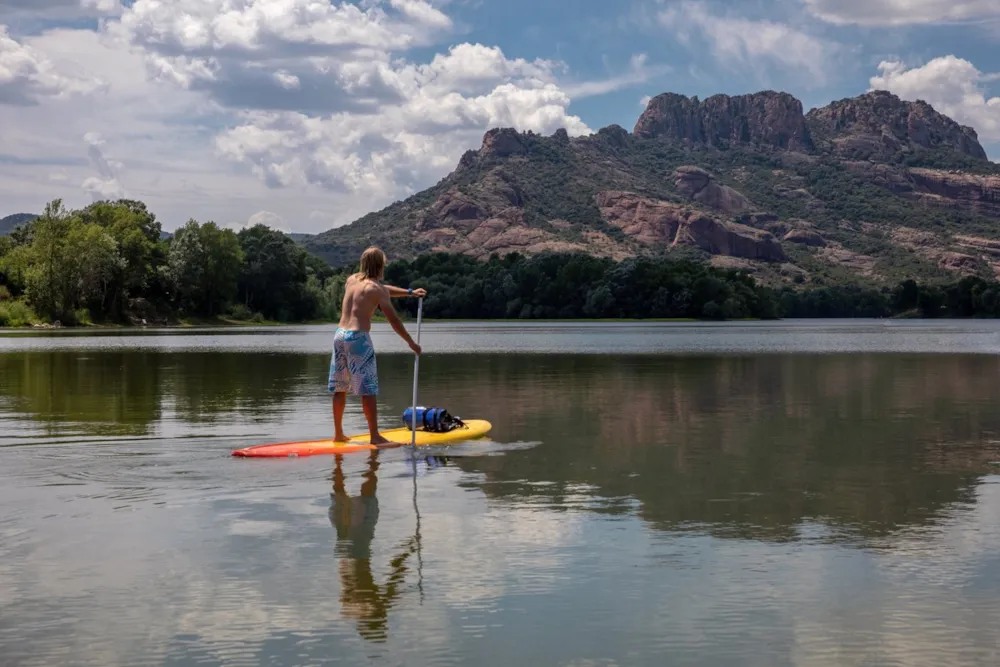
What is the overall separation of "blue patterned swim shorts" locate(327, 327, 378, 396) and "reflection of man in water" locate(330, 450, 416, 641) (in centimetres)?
327

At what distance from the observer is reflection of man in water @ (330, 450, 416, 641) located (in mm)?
7980

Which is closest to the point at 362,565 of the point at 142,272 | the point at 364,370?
the point at 364,370

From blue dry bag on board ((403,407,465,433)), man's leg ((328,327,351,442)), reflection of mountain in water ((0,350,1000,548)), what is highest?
man's leg ((328,327,351,442))

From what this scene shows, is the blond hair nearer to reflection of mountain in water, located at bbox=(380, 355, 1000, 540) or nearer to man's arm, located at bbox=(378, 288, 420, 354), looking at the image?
man's arm, located at bbox=(378, 288, 420, 354)

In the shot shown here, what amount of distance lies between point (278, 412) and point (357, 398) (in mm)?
4597

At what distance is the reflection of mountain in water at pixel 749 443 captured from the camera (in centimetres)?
1222

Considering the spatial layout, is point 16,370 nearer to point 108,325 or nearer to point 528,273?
point 108,325

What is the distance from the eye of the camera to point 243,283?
155 m

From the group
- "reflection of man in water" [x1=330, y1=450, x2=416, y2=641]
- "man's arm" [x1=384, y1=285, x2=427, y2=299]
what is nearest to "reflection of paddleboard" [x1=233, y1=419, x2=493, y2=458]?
"man's arm" [x1=384, y1=285, x2=427, y2=299]

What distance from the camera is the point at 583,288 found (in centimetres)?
18662

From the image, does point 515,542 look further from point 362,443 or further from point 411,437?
point 411,437

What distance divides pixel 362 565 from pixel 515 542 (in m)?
1.55

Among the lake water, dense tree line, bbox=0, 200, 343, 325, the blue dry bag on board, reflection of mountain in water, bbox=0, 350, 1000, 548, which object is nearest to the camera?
the lake water

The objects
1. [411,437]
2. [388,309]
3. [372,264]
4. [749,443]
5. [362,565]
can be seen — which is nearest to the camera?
[362,565]
